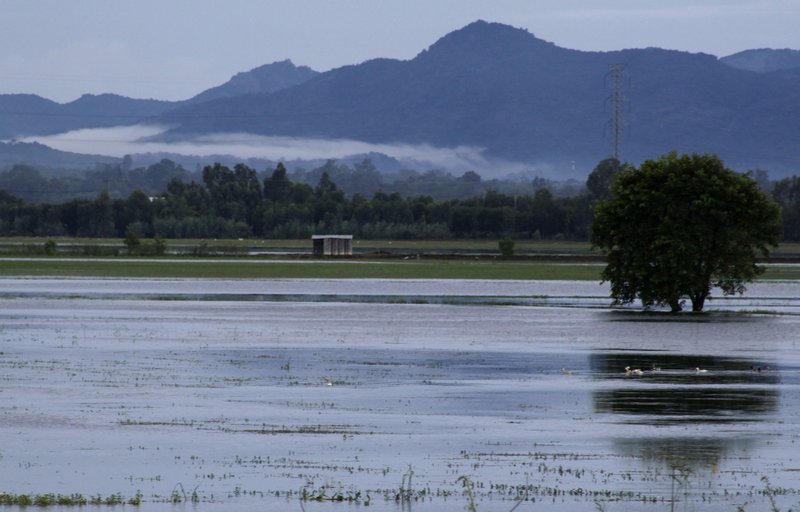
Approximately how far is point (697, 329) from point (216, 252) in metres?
89.4

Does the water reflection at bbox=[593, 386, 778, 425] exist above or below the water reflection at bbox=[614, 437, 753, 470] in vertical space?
below

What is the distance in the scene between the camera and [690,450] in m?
21.2

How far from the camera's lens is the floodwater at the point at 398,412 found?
715 inches

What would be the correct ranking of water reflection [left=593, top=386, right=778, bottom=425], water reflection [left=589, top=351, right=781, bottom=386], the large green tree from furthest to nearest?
the large green tree < water reflection [left=589, top=351, right=781, bottom=386] < water reflection [left=593, top=386, right=778, bottom=425]

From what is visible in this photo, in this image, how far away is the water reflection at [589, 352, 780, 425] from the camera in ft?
84.1

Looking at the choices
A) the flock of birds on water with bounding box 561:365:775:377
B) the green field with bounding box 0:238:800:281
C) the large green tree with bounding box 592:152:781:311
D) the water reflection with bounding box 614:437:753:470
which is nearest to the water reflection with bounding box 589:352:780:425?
the flock of birds on water with bounding box 561:365:775:377

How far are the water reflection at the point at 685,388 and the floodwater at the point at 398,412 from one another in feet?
0.29

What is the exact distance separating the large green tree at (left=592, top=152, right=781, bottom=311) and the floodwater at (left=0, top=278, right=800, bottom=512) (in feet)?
21.7

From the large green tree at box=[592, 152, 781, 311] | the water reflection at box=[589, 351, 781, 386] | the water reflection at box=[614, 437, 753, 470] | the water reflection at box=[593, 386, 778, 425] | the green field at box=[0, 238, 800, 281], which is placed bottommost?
the green field at box=[0, 238, 800, 281]

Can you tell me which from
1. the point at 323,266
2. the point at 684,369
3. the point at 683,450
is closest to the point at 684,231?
the point at 684,369

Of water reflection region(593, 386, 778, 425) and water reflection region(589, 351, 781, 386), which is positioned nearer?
water reflection region(593, 386, 778, 425)

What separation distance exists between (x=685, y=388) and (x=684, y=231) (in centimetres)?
2911

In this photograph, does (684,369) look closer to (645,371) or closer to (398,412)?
(645,371)

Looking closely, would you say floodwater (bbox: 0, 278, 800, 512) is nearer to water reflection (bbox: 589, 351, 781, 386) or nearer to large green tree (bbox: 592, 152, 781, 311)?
water reflection (bbox: 589, 351, 781, 386)
